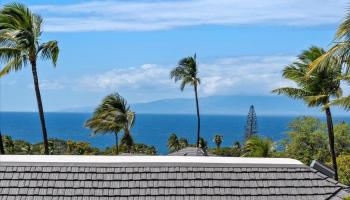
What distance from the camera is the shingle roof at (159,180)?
12016 millimetres

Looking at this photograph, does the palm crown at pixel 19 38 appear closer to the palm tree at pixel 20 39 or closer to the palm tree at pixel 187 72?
the palm tree at pixel 20 39

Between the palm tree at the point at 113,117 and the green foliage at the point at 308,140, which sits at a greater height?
the palm tree at the point at 113,117

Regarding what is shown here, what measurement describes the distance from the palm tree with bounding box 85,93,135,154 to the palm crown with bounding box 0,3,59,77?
12103mm

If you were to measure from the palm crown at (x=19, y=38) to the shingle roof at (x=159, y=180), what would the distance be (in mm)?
8563

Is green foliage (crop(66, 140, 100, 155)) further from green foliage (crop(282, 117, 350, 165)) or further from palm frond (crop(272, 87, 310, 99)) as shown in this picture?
palm frond (crop(272, 87, 310, 99))

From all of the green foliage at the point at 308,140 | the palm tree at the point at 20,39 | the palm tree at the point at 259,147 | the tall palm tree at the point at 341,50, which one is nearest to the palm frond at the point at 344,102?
the tall palm tree at the point at 341,50

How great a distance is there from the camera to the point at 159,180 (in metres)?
12.4

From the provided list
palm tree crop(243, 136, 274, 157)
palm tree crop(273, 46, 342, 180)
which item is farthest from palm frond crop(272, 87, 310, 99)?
palm tree crop(243, 136, 274, 157)

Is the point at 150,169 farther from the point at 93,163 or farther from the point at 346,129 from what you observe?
the point at 346,129

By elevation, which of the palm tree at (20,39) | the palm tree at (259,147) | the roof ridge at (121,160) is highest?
the palm tree at (20,39)

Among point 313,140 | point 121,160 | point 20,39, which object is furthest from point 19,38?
point 313,140

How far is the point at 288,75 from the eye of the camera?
2320 cm

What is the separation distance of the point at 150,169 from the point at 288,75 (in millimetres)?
12155

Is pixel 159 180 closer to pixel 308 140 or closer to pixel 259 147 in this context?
pixel 259 147
